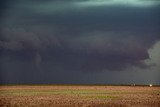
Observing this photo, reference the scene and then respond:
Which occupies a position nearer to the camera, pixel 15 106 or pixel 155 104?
pixel 15 106

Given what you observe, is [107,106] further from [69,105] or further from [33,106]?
[33,106]

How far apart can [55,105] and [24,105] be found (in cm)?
405

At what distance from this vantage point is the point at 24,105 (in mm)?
48938

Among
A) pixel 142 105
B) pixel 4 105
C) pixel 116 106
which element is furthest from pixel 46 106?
pixel 142 105

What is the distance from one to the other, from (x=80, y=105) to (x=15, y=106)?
326 inches

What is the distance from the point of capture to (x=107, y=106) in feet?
162

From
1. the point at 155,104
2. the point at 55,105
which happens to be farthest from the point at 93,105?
the point at 155,104

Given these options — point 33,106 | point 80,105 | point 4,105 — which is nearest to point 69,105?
point 80,105

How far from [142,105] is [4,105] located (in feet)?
58.9

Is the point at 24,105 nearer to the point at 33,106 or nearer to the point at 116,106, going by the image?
the point at 33,106

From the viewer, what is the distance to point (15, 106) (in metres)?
47.8

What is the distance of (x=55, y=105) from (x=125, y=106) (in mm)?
9127

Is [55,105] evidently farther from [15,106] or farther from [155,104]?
[155,104]

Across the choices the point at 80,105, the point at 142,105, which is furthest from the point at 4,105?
the point at 142,105
